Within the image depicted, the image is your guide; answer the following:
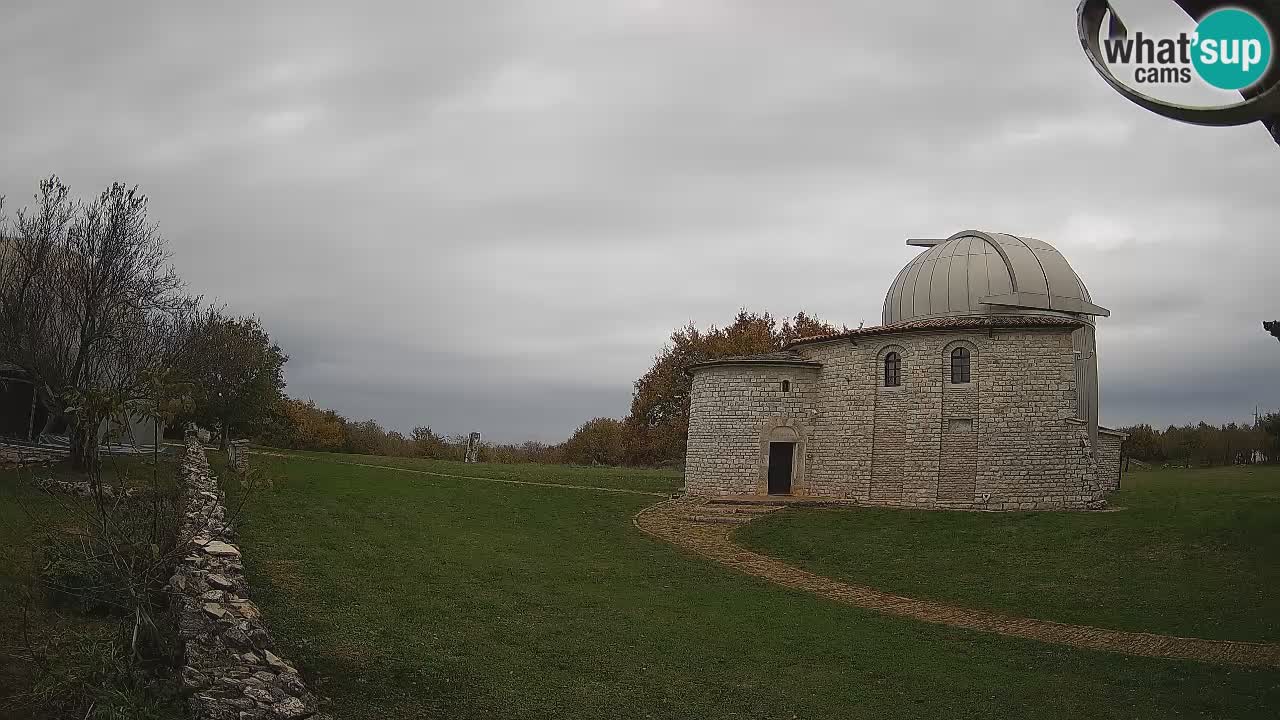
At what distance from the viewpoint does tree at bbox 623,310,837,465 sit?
4238cm

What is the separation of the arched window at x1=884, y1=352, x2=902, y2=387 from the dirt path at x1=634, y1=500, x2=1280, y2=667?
8506 mm

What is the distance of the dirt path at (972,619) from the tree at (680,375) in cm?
2331

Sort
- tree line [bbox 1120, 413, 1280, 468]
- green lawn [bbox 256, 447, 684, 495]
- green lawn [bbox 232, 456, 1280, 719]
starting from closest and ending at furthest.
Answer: green lawn [bbox 232, 456, 1280, 719], green lawn [bbox 256, 447, 684, 495], tree line [bbox 1120, 413, 1280, 468]

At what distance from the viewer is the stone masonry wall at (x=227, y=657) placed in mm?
6352

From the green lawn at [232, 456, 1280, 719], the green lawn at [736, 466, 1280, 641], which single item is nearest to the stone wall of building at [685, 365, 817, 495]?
the green lawn at [736, 466, 1280, 641]

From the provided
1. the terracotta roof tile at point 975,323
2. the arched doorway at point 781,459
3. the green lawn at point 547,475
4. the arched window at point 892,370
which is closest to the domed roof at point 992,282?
the terracotta roof tile at point 975,323

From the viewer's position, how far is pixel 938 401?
23.4 meters

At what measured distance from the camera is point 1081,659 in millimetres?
10070

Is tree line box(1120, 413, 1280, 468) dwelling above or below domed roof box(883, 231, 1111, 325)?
below

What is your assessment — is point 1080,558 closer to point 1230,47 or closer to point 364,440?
point 1230,47

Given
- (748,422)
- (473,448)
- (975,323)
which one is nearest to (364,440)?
(473,448)

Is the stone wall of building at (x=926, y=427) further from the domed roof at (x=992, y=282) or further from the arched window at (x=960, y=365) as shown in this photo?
the domed roof at (x=992, y=282)

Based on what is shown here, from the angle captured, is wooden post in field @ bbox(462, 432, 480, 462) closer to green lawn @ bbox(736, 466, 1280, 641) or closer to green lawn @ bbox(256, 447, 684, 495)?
green lawn @ bbox(256, 447, 684, 495)

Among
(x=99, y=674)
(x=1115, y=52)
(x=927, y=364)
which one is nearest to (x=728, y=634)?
(x=99, y=674)
